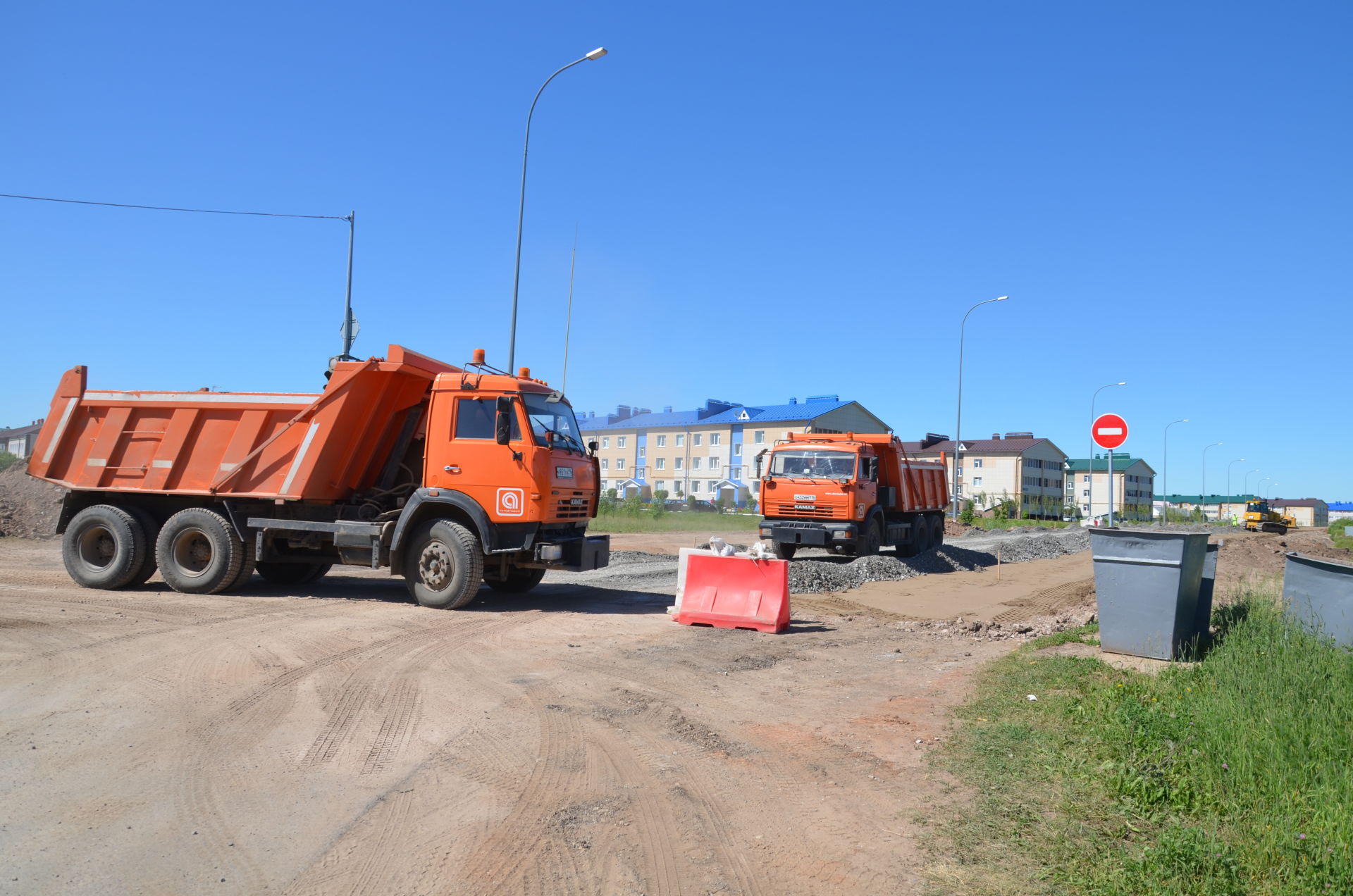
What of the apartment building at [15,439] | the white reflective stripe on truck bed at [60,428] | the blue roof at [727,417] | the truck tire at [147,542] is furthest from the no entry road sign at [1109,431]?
the apartment building at [15,439]

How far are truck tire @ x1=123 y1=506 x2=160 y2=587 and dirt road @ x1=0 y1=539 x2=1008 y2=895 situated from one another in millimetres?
2386

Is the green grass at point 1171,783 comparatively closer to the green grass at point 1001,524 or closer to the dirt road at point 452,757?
the dirt road at point 452,757

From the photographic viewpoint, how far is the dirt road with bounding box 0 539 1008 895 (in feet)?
13.3

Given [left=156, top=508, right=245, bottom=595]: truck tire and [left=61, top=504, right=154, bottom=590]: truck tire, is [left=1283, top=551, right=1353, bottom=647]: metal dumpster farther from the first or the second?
[left=61, top=504, right=154, bottom=590]: truck tire

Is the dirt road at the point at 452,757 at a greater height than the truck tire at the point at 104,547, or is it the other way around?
the truck tire at the point at 104,547

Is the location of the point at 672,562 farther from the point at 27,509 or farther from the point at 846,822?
the point at 27,509

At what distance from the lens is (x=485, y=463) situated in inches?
453

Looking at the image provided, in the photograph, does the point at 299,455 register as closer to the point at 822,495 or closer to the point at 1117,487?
the point at 822,495

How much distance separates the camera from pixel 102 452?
42.0ft

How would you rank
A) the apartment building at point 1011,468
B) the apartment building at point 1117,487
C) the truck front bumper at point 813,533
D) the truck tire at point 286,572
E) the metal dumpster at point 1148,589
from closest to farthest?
the metal dumpster at point 1148,589, the truck tire at point 286,572, the truck front bumper at point 813,533, the apartment building at point 1117,487, the apartment building at point 1011,468

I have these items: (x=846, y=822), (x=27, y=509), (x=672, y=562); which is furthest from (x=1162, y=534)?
(x=27, y=509)

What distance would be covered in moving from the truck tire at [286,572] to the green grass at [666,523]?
1857cm

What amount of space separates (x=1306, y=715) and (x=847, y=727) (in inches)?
113

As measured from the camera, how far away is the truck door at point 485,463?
11.4m
